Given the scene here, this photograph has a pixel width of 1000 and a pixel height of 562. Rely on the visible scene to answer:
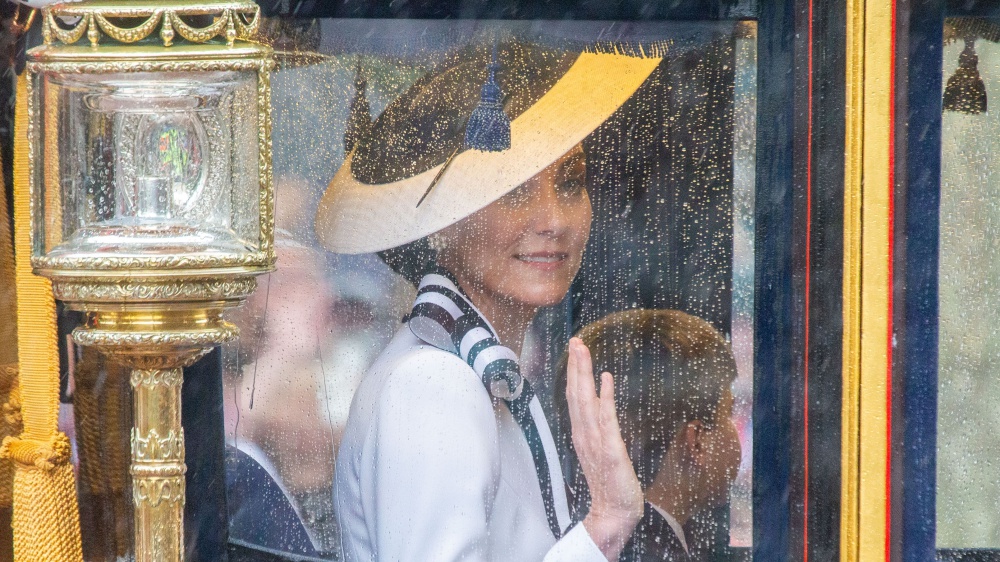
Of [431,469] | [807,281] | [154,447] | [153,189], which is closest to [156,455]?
[154,447]

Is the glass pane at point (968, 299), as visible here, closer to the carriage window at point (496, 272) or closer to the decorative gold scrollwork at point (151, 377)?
the carriage window at point (496, 272)

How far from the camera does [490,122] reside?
1747 mm

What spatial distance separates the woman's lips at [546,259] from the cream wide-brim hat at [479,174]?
0.12 m

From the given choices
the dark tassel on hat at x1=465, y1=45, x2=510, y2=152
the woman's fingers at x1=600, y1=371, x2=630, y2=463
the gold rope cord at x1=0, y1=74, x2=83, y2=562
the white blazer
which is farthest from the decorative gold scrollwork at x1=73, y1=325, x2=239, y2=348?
the woman's fingers at x1=600, y1=371, x2=630, y2=463

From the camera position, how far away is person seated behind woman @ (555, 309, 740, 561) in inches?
71.0

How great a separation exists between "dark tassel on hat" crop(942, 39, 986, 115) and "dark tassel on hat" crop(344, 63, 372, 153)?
965 mm

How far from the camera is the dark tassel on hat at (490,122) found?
1.74 m

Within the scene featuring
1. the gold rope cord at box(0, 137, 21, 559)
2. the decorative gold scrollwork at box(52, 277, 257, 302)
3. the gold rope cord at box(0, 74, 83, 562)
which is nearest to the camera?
the decorative gold scrollwork at box(52, 277, 257, 302)

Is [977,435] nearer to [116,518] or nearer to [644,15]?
[644,15]

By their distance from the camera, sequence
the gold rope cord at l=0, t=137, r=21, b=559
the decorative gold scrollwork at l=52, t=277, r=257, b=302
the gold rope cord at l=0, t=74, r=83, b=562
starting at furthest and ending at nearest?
the gold rope cord at l=0, t=137, r=21, b=559 < the gold rope cord at l=0, t=74, r=83, b=562 < the decorative gold scrollwork at l=52, t=277, r=257, b=302

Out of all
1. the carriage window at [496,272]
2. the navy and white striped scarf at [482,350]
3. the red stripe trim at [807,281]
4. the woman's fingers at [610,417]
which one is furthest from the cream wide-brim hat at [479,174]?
the woman's fingers at [610,417]

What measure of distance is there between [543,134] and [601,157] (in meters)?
0.11

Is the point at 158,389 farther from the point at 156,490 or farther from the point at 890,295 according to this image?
the point at 890,295

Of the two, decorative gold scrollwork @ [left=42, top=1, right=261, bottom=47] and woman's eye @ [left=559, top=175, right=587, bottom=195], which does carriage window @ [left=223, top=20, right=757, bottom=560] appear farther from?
decorative gold scrollwork @ [left=42, top=1, right=261, bottom=47]
